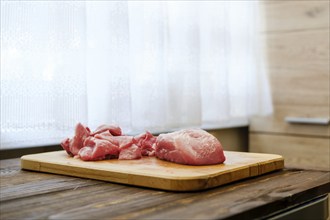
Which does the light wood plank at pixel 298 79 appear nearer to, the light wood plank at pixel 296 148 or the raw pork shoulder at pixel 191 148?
the light wood plank at pixel 296 148

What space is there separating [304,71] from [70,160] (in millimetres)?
1196

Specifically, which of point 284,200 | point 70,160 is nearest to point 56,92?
point 70,160

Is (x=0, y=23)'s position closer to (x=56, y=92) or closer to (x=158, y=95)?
(x=56, y=92)

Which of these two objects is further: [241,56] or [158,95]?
[241,56]

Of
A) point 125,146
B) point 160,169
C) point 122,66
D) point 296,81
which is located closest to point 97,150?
point 125,146

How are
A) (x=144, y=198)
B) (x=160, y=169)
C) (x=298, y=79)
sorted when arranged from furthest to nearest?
(x=298, y=79) < (x=160, y=169) < (x=144, y=198)

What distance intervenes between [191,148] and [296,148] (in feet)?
3.65

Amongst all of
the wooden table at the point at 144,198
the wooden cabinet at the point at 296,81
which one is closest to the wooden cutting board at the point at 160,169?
the wooden table at the point at 144,198

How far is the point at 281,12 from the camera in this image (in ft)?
6.48

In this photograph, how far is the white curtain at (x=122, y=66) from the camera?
1198mm

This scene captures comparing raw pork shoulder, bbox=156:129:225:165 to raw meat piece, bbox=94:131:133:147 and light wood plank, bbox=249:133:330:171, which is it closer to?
raw meat piece, bbox=94:131:133:147

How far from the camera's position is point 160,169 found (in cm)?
89

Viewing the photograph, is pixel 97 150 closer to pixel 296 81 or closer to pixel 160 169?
pixel 160 169

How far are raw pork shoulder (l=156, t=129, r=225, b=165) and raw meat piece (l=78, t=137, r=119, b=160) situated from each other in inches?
4.4
